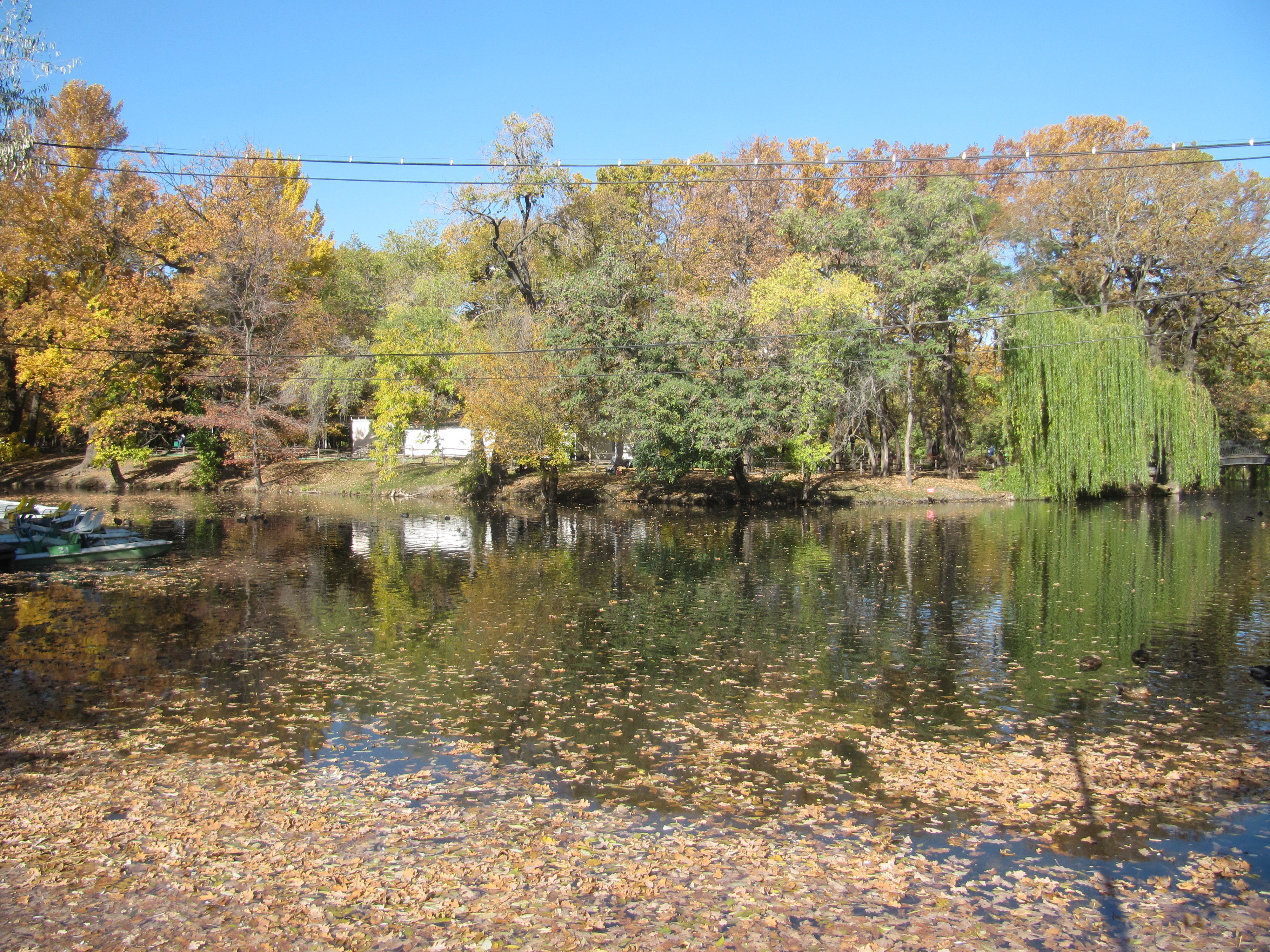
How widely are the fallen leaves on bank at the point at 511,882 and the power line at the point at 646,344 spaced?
82.3 ft

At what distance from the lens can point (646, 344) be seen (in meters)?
34.1

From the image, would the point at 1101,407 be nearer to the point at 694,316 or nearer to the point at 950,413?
the point at 950,413

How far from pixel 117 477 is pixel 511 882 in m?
49.8

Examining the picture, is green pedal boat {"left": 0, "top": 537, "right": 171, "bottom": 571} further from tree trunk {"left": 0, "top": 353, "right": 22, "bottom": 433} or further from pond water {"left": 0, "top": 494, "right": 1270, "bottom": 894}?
tree trunk {"left": 0, "top": 353, "right": 22, "bottom": 433}

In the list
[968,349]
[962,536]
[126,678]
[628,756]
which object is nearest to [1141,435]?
[968,349]

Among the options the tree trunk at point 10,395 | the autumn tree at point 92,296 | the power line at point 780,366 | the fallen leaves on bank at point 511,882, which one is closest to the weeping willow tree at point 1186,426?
the power line at point 780,366

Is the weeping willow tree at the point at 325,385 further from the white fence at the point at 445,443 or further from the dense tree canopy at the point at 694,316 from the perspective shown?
the white fence at the point at 445,443

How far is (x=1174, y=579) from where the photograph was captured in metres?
18.8

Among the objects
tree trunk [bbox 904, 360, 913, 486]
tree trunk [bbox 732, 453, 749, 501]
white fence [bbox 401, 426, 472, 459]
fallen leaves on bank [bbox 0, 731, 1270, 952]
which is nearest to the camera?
fallen leaves on bank [bbox 0, 731, 1270, 952]

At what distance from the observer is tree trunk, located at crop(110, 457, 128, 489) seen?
46406 millimetres

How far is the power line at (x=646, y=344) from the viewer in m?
33.8

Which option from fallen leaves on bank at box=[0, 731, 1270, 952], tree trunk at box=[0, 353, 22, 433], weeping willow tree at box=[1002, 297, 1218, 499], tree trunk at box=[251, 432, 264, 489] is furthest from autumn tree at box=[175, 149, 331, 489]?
fallen leaves on bank at box=[0, 731, 1270, 952]

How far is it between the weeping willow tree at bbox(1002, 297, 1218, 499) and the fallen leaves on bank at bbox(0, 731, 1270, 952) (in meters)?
35.6

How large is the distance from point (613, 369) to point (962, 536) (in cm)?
1713
